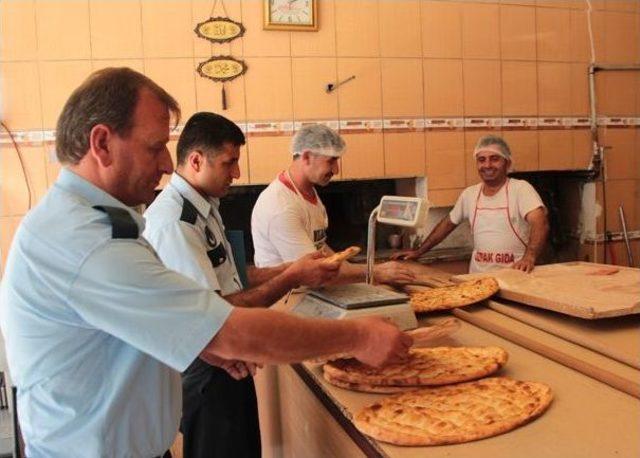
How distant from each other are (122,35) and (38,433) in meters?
2.83

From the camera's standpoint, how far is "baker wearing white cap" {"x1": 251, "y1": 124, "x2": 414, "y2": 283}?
2474 mm

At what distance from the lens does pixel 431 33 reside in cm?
384

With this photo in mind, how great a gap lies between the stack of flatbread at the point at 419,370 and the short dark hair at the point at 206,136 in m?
0.82

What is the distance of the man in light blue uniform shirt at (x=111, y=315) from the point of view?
0.98 metres

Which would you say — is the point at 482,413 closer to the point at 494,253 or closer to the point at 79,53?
the point at 494,253

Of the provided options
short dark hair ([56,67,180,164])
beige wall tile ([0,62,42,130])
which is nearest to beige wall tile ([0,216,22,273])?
beige wall tile ([0,62,42,130])

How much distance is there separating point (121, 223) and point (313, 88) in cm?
279

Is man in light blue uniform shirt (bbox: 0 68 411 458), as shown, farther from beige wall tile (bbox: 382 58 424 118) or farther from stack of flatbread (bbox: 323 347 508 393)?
beige wall tile (bbox: 382 58 424 118)

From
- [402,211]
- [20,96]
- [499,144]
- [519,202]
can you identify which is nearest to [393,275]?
[402,211]

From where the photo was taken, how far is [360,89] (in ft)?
12.2

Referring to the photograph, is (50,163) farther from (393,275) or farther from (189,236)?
(393,275)

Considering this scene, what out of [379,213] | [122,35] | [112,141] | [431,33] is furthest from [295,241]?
[431,33]

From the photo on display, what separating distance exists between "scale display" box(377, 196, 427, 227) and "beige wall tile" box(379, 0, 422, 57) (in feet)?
7.00

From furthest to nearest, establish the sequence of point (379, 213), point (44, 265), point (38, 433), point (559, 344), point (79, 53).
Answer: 1. point (79, 53)
2. point (379, 213)
3. point (559, 344)
4. point (38, 433)
5. point (44, 265)
